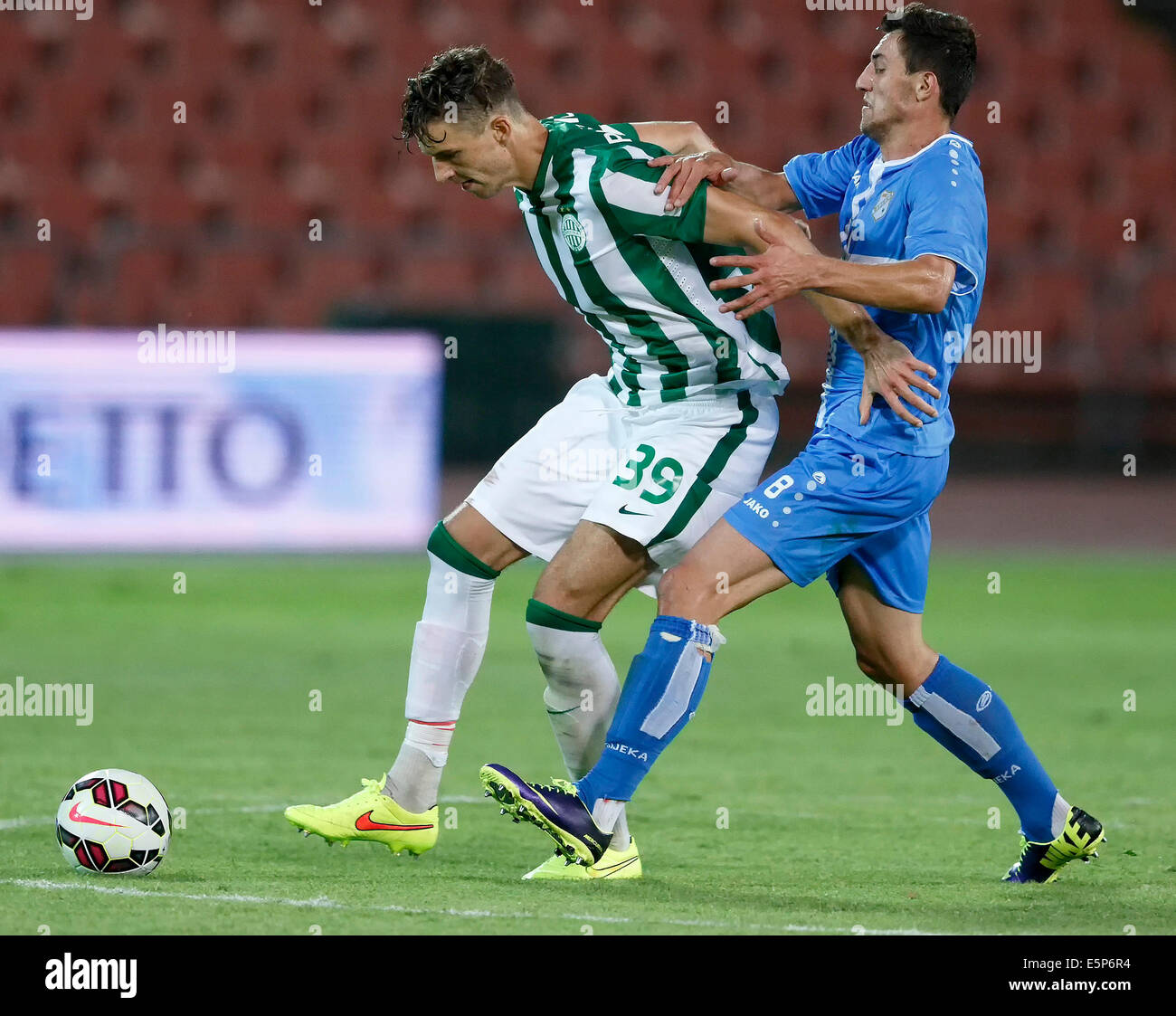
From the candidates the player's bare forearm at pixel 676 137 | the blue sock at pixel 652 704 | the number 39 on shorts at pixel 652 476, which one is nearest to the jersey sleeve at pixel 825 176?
the player's bare forearm at pixel 676 137

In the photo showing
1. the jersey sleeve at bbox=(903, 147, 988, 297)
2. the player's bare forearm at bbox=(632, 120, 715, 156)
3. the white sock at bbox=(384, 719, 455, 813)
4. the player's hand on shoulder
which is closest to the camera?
the jersey sleeve at bbox=(903, 147, 988, 297)

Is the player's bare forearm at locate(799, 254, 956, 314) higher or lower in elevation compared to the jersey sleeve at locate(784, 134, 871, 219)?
lower

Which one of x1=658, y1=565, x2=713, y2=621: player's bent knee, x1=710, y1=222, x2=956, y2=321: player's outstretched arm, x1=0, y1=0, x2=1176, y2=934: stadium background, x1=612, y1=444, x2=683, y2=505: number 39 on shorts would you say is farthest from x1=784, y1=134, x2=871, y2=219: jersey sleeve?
x1=0, y1=0, x2=1176, y2=934: stadium background

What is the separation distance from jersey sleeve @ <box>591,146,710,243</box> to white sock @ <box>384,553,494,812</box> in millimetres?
1020

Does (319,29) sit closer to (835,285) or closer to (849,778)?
(849,778)

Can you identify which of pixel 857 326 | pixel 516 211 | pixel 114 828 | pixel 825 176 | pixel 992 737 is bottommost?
pixel 114 828

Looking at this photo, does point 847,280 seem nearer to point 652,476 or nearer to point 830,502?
point 830,502

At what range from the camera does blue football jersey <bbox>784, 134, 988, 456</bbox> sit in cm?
420

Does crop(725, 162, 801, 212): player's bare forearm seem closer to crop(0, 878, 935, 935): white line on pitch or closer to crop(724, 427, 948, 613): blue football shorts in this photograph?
crop(724, 427, 948, 613): blue football shorts

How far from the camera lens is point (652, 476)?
448 centimetres

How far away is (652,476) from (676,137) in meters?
1.02

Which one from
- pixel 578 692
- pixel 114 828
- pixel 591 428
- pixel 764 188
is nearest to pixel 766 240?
pixel 764 188

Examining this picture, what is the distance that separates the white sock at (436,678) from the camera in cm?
471
